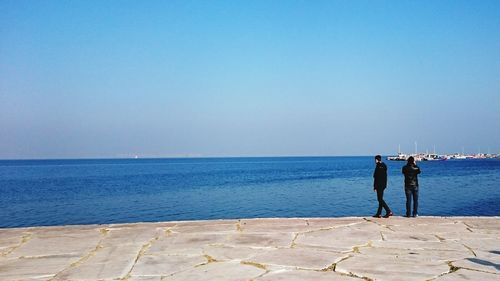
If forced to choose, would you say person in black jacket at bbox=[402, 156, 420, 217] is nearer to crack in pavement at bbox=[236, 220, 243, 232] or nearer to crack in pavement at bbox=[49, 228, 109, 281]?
crack in pavement at bbox=[236, 220, 243, 232]

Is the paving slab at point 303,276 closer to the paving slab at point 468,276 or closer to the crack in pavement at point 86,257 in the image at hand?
the paving slab at point 468,276

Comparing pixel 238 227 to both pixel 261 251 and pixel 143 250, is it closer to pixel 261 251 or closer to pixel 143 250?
pixel 261 251

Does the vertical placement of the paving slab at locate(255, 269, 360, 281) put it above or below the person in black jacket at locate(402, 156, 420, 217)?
below

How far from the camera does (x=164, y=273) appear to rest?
539 centimetres

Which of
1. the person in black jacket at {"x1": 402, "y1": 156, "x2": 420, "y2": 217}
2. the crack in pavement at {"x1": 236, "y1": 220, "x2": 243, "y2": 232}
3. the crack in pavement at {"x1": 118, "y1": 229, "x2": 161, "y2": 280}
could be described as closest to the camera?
the crack in pavement at {"x1": 118, "y1": 229, "x2": 161, "y2": 280}

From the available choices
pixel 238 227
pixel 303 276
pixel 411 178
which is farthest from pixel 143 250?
pixel 411 178

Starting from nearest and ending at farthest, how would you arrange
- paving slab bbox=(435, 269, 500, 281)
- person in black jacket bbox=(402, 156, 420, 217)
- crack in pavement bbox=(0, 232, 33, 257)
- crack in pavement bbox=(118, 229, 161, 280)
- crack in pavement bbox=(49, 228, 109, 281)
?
paving slab bbox=(435, 269, 500, 281)
crack in pavement bbox=(118, 229, 161, 280)
crack in pavement bbox=(49, 228, 109, 281)
crack in pavement bbox=(0, 232, 33, 257)
person in black jacket bbox=(402, 156, 420, 217)

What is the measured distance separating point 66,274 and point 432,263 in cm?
473

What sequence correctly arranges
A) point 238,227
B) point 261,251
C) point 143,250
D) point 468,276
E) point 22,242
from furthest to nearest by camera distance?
point 238,227
point 22,242
point 143,250
point 261,251
point 468,276

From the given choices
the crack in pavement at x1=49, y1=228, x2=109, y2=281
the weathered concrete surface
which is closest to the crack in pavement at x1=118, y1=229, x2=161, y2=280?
the weathered concrete surface

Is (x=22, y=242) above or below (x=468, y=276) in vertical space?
below

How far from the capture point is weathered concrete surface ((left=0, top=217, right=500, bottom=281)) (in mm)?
5312

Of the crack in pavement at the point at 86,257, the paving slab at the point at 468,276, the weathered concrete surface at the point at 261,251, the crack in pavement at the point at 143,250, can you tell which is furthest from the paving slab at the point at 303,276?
the crack in pavement at the point at 86,257

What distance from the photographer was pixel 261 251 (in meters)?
6.50
